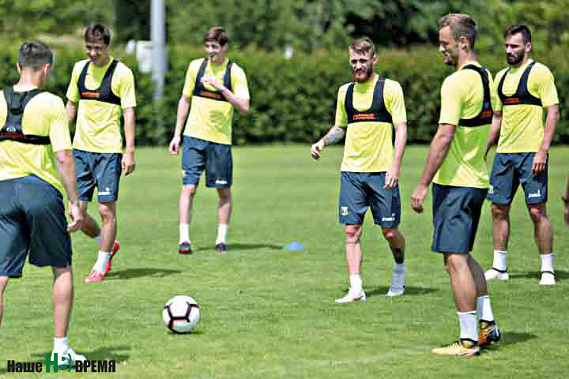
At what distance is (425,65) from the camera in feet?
98.8

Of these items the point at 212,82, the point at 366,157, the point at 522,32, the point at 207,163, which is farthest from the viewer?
the point at 207,163

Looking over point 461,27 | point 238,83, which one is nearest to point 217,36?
point 238,83

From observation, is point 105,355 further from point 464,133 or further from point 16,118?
point 464,133

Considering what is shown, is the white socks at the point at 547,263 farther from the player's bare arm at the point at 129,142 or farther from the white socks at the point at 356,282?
the player's bare arm at the point at 129,142

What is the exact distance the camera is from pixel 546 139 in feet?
32.1

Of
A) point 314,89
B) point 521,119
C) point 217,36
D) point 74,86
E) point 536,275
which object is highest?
point 217,36

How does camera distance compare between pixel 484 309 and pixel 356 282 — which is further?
pixel 356 282

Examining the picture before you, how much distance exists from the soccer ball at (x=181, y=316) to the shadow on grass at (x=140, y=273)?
2.57 meters

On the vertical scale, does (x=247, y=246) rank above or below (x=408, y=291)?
below

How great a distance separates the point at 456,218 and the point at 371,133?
2127mm

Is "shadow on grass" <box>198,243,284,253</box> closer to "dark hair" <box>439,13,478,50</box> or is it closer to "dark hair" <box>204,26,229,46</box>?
"dark hair" <box>204,26,229,46</box>

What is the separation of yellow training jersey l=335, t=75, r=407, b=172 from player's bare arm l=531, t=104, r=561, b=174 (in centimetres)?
155

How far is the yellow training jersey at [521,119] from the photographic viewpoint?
10.1 meters

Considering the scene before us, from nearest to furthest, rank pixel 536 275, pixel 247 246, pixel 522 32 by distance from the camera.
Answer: pixel 522 32 → pixel 536 275 → pixel 247 246
